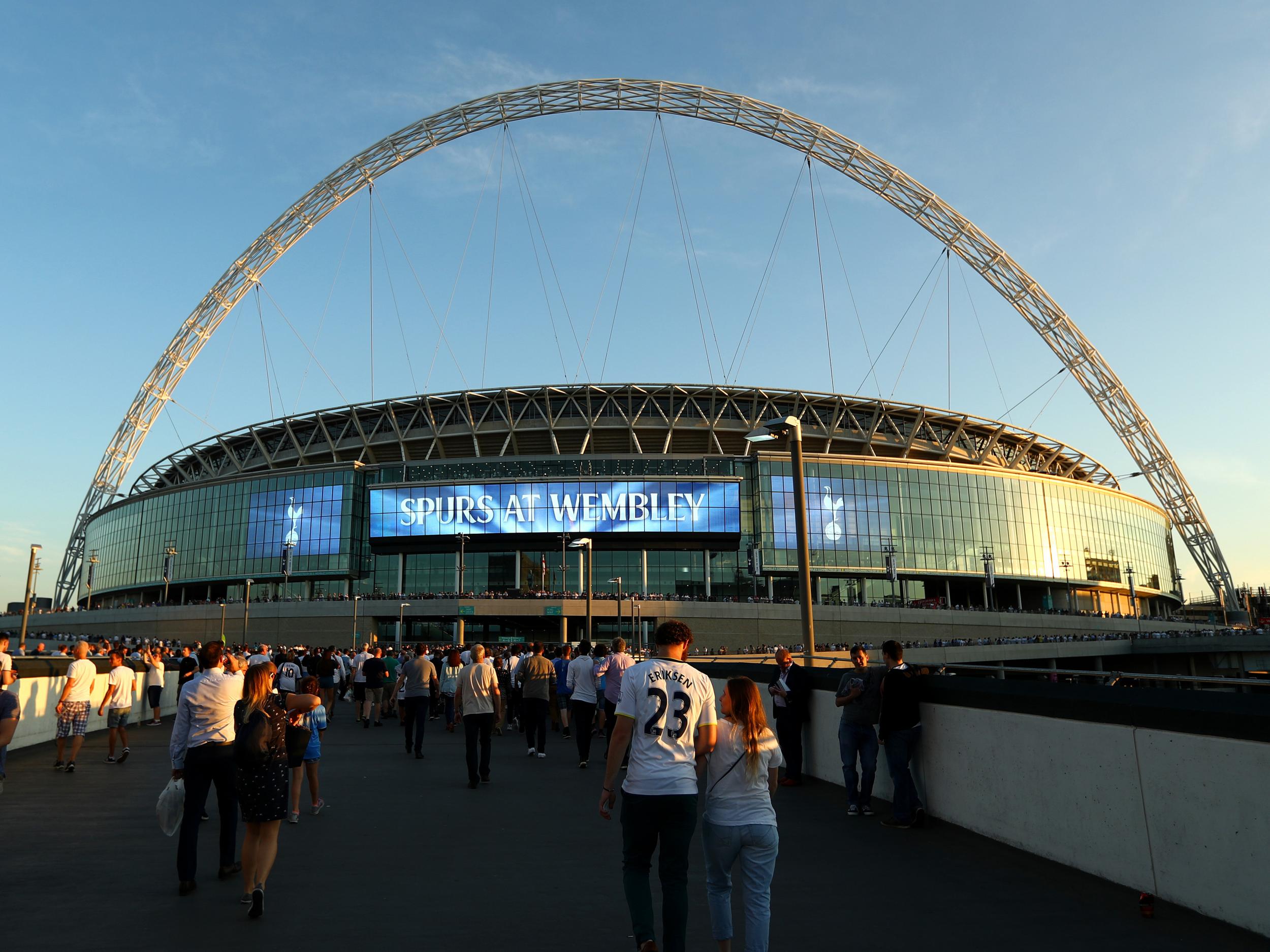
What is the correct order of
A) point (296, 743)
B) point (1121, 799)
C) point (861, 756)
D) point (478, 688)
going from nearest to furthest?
1. point (1121, 799)
2. point (296, 743)
3. point (861, 756)
4. point (478, 688)

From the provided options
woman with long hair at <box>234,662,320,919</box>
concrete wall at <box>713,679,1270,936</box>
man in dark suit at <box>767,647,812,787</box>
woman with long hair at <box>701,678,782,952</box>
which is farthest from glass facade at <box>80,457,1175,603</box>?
woman with long hair at <box>701,678,782,952</box>

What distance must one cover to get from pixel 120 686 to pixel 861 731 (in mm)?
12029

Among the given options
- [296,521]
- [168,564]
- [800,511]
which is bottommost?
[800,511]

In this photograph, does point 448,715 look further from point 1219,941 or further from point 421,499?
point 421,499

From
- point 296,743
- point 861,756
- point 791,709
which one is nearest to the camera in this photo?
point 296,743

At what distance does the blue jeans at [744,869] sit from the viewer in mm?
5066

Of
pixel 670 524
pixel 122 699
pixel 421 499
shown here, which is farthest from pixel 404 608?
pixel 122 699

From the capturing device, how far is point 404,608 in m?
73.8

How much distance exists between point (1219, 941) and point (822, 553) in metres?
75.3

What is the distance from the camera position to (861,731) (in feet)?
33.7

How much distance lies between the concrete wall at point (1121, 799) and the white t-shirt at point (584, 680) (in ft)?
21.2

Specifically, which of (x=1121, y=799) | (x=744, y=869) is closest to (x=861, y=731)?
(x=1121, y=799)

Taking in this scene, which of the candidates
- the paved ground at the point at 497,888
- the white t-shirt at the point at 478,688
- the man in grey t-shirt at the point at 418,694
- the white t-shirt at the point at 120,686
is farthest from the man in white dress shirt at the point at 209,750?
the white t-shirt at the point at 120,686

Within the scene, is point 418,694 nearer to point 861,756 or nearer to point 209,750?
point 209,750
